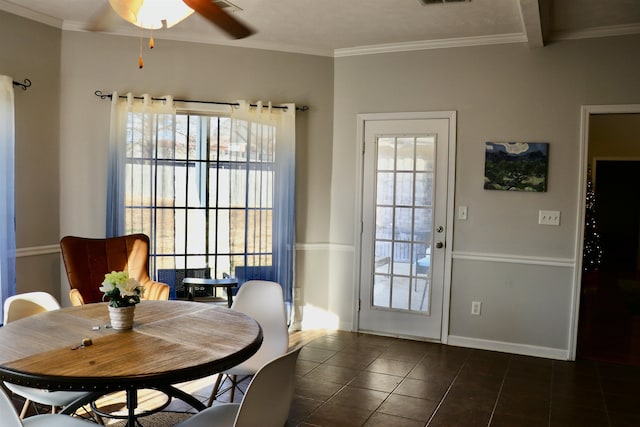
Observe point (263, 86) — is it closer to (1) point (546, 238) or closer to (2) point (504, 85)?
(2) point (504, 85)

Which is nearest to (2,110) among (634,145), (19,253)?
(19,253)

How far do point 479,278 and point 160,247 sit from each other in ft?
9.48

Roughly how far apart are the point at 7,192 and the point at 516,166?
4.08 metres

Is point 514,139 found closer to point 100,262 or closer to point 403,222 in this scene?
point 403,222

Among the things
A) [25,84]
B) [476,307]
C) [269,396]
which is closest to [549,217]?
Answer: [476,307]

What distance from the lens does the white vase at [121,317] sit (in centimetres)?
235

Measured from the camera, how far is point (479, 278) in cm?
454

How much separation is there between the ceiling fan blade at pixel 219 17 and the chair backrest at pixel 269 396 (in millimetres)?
1576

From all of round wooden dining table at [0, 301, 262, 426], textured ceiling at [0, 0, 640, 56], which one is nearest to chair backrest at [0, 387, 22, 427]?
round wooden dining table at [0, 301, 262, 426]

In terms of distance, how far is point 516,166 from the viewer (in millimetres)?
4383

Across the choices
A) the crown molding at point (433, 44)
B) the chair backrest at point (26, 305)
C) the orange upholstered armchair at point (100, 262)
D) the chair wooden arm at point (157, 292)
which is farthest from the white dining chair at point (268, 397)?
the crown molding at point (433, 44)

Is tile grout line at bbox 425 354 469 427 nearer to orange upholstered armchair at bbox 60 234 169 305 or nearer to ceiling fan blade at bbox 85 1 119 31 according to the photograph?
orange upholstered armchair at bbox 60 234 169 305

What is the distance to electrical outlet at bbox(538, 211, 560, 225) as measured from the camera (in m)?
4.29

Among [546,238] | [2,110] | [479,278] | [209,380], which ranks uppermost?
[2,110]
